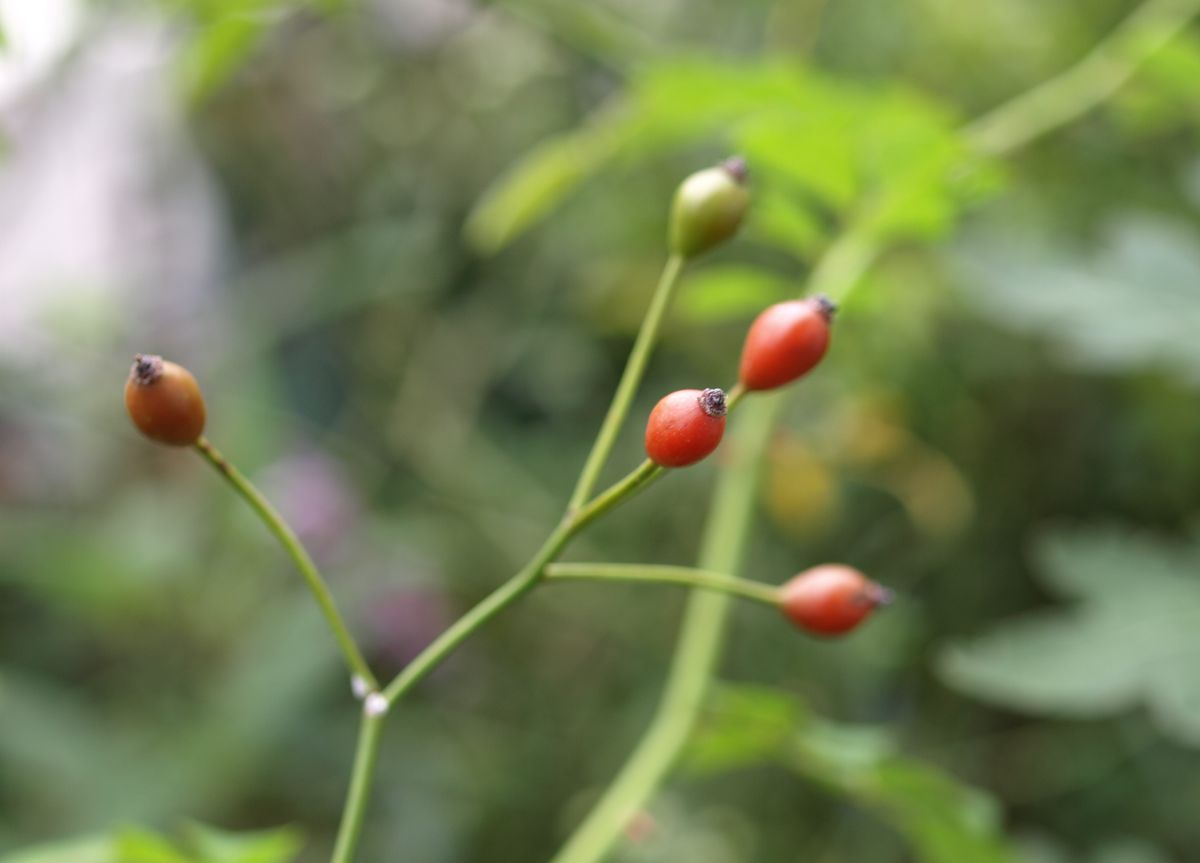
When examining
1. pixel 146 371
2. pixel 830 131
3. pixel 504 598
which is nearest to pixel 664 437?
pixel 504 598

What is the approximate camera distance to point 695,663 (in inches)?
31.9

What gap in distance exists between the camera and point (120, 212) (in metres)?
2.61

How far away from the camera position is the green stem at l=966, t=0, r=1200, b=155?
3.26ft

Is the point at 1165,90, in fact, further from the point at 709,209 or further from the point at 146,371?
the point at 146,371

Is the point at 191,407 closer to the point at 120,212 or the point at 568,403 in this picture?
the point at 568,403

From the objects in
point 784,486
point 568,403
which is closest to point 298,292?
point 568,403

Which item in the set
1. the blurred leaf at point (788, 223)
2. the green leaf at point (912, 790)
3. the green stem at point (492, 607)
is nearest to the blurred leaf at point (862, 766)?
the green leaf at point (912, 790)

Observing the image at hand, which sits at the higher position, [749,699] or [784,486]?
[749,699]

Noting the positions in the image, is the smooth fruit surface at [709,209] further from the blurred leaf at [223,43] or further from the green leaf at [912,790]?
the blurred leaf at [223,43]

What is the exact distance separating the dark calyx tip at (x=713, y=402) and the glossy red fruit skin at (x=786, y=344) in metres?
0.06

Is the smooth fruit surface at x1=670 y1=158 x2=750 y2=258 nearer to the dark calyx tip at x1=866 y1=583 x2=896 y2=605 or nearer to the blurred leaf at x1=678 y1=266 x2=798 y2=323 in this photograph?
the dark calyx tip at x1=866 y1=583 x2=896 y2=605

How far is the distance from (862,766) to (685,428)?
14.2 inches

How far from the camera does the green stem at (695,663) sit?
2.45 feet

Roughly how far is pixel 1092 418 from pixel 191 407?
1.12m
